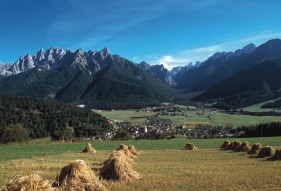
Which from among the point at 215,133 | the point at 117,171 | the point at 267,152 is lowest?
the point at 215,133

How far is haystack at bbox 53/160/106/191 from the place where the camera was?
16.4 metres

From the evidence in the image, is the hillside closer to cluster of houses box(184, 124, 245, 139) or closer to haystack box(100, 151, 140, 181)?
cluster of houses box(184, 124, 245, 139)

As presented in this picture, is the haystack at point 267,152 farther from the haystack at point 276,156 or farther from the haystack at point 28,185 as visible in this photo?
the haystack at point 28,185

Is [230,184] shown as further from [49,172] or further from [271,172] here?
[49,172]

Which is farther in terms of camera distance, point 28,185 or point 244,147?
point 244,147

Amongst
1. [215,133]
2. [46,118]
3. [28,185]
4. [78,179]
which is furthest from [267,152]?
[46,118]

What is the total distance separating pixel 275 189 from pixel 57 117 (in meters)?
156

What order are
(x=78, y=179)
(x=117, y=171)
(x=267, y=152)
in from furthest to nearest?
(x=267, y=152), (x=117, y=171), (x=78, y=179)

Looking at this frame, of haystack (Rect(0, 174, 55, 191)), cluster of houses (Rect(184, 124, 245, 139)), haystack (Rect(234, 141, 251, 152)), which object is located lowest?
cluster of houses (Rect(184, 124, 245, 139))

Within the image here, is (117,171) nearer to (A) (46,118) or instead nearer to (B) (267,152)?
(B) (267,152)

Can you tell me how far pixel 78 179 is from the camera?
55.7ft

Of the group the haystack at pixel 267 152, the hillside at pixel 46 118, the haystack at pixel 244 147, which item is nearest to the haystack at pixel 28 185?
the haystack at pixel 267 152

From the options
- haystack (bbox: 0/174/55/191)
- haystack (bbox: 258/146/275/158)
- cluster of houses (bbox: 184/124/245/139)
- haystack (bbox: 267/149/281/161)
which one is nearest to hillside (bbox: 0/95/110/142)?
cluster of houses (bbox: 184/124/245/139)

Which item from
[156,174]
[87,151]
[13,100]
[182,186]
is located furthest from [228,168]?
[13,100]
